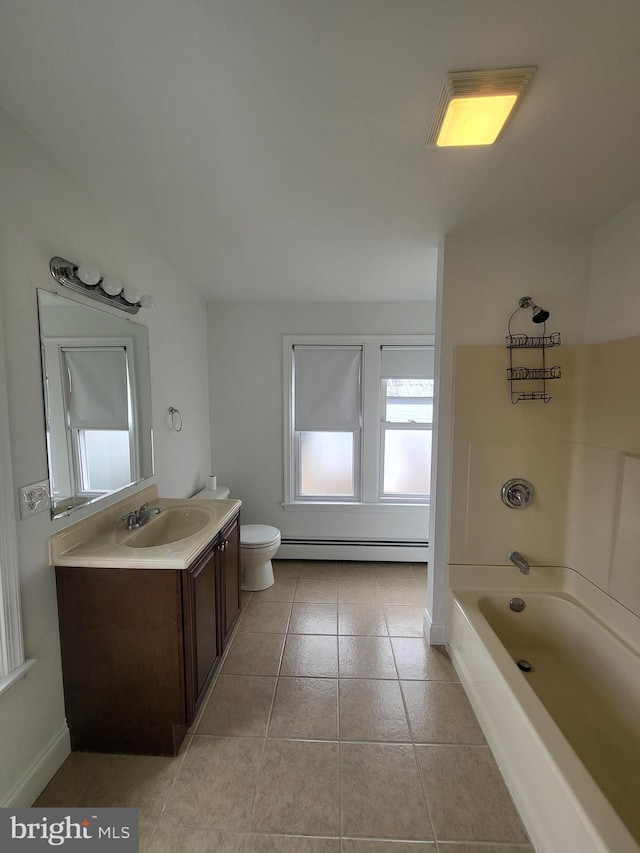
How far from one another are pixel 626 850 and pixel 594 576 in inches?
47.2

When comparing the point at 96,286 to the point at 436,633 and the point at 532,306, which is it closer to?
the point at 532,306

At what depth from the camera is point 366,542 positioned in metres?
3.25

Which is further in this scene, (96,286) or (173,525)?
(173,525)

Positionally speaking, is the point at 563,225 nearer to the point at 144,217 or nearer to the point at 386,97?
the point at 386,97

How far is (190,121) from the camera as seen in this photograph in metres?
1.16

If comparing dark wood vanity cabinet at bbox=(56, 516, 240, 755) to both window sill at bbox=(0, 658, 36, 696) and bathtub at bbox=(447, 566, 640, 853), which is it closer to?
window sill at bbox=(0, 658, 36, 696)

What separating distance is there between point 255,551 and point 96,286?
1.99 metres

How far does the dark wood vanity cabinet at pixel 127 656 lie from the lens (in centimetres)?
144

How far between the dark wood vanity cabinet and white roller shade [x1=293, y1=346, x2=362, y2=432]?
192cm

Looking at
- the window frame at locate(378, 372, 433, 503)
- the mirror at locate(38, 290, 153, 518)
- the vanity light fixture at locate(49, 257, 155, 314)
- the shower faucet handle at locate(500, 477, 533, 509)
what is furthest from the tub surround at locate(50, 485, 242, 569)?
the window frame at locate(378, 372, 433, 503)

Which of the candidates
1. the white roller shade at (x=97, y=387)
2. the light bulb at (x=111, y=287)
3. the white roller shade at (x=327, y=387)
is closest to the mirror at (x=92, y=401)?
the white roller shade at (x=97, y=387)

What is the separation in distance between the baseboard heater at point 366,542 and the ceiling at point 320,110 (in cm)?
251

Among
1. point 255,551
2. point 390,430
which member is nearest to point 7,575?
point 255,551

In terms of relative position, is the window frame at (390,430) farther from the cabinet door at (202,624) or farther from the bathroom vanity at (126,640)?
the bathroom vanity at (126,640)
